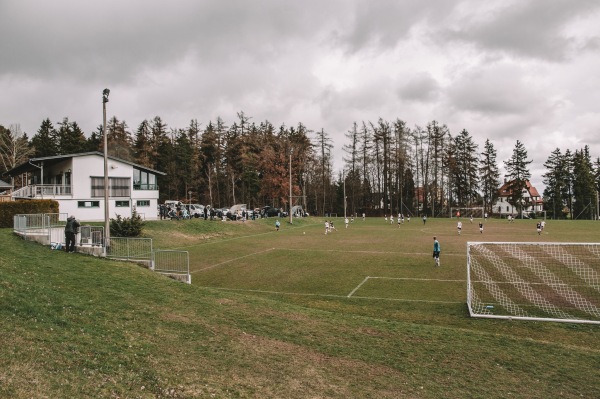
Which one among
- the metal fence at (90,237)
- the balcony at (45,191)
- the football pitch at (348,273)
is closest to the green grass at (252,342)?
the football pitch at (348,273)

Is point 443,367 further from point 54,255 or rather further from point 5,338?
point 54,255

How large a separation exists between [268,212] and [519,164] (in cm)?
6132

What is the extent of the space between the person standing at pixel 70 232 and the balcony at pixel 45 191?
23326 mm

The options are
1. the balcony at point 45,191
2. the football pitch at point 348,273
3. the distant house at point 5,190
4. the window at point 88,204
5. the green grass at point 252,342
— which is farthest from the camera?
the window at point 88,204

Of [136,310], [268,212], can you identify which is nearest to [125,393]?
[136,310]

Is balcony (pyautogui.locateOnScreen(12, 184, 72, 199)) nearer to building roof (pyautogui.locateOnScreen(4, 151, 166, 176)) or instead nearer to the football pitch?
building roof (pyautogui.locateOnScreen(4, 151, 166, 176))

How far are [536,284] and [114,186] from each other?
40660 mm

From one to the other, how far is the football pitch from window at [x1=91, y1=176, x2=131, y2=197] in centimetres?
1389

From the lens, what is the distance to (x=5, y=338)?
781 cm

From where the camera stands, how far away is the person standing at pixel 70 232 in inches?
780

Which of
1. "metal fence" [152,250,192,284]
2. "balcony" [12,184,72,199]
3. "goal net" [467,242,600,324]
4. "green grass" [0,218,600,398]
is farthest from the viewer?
"balcony" [12,184,72,199]

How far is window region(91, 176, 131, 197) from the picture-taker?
42.8m

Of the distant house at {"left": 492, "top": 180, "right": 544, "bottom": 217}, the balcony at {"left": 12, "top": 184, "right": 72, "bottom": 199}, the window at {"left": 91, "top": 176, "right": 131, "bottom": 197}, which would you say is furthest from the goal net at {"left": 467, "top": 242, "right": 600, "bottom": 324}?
the distant house at {"left": 492, "top": 180, "right": 544, "bottom": 217}

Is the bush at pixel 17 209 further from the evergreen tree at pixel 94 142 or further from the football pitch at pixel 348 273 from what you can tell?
the evergreen tree at pixel 94 142
